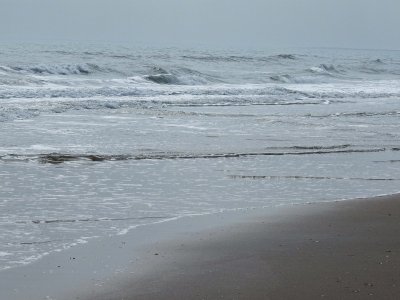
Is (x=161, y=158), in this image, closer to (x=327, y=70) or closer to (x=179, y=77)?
(x=179, y=77)

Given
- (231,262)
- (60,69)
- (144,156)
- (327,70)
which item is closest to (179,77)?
(60,69)

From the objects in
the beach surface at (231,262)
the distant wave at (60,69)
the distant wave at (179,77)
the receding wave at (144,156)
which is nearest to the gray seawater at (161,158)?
the receding wave at (144,156)

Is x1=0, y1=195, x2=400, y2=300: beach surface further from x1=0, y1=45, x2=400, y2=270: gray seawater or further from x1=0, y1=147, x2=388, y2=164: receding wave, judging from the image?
x1=0, y1=147, x2=388, y2=164: receding wave

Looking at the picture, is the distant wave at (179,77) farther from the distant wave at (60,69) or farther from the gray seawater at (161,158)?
the gray seawater at (161,158)

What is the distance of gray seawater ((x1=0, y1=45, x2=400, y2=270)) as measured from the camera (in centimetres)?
771

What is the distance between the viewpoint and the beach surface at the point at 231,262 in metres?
5.19

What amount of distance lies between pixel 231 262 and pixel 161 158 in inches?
225

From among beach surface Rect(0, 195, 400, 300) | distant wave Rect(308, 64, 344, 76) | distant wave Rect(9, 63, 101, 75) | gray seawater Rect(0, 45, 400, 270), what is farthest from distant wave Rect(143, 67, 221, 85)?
beach surface Rect(0, 195, 400, 300)

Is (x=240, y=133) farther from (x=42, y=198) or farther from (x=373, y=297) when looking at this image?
(x=373, y=297)

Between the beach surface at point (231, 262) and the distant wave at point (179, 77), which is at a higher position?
the beach surface at point (231, 262)

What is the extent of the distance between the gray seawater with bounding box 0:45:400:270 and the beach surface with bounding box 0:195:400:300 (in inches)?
16.3

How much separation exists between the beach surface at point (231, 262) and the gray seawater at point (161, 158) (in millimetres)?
414

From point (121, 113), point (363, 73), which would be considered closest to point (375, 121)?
point (121, 113)

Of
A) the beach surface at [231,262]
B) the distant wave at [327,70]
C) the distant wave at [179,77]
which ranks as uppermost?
the beach surface at [231,262]
